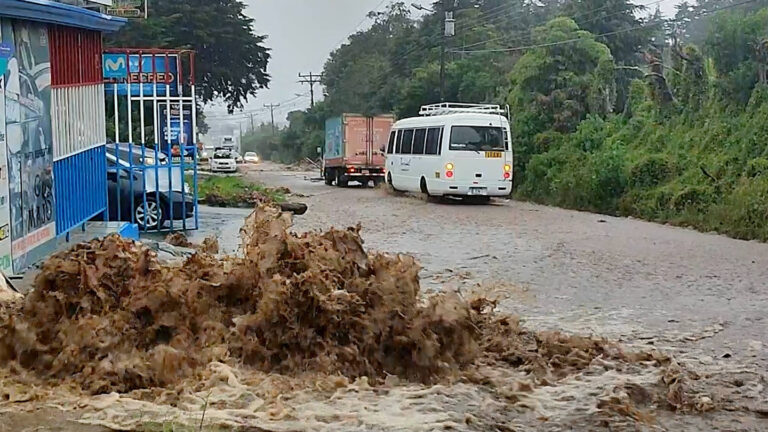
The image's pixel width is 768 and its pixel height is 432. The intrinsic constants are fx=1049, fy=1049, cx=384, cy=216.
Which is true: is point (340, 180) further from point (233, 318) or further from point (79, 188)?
point (233, 318)

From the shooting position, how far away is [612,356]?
860 cm

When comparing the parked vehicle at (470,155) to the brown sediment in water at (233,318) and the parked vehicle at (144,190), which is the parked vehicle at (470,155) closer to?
the parked vehicle at (144,190)

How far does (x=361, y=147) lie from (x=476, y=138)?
40.9 ft

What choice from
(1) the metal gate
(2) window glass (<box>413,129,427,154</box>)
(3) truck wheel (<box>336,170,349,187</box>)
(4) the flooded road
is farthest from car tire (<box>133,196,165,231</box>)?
(3) truck wheel (<box>336,170,349,187</box>)

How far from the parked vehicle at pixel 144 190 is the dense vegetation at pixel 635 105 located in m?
10.5

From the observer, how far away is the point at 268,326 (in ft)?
25.8

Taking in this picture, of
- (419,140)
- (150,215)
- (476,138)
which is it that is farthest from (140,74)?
(419,140)

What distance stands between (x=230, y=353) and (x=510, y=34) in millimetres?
52805

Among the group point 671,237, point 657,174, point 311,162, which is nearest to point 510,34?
point 311,162

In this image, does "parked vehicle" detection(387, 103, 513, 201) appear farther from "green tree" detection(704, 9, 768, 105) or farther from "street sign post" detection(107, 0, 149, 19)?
"street sign post" detection(107, 0, 149, 19)

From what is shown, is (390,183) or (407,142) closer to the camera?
(407,142)

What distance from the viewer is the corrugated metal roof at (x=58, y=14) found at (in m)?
10.7

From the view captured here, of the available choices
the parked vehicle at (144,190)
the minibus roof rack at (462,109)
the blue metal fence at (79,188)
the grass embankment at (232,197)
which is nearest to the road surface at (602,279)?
the parked vehicle at (144,190)

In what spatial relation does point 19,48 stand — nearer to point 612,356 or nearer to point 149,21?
point 612,356
